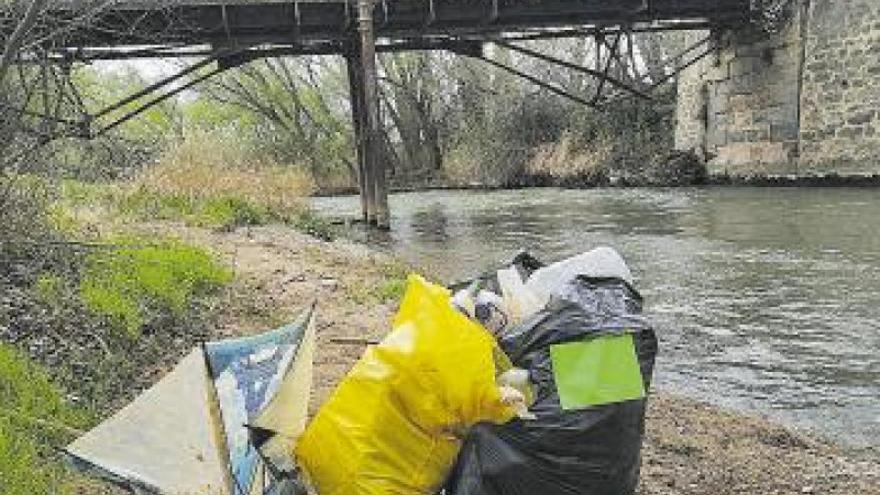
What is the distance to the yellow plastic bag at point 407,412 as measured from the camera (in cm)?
287

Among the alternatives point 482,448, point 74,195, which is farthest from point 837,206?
point 482,448

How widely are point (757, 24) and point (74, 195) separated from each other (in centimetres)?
1433

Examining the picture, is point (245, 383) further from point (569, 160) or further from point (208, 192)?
point (569, 160)

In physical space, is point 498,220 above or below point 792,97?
below

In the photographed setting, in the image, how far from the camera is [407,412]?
2.91 metres

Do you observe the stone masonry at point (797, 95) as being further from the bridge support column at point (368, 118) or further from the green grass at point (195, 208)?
the green grass at point (195, 208)

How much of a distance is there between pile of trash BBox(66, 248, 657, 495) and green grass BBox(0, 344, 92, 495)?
76 cm

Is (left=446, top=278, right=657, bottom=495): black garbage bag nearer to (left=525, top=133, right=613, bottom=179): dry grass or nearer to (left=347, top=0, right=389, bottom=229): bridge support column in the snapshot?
(left=347, top=0, right=389, bottom=229): bridge support column

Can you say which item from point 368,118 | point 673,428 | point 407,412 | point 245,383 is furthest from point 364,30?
point 407,412

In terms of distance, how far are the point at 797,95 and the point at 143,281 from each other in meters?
16.0

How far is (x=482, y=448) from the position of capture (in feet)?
9.61

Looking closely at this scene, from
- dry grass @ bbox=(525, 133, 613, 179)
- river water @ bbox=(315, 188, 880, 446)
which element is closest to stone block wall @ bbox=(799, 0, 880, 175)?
river water @ bbox=(315, 188, 880, 446)

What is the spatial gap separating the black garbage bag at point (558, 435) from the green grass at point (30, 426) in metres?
1.40

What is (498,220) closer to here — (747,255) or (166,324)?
(747,255)
